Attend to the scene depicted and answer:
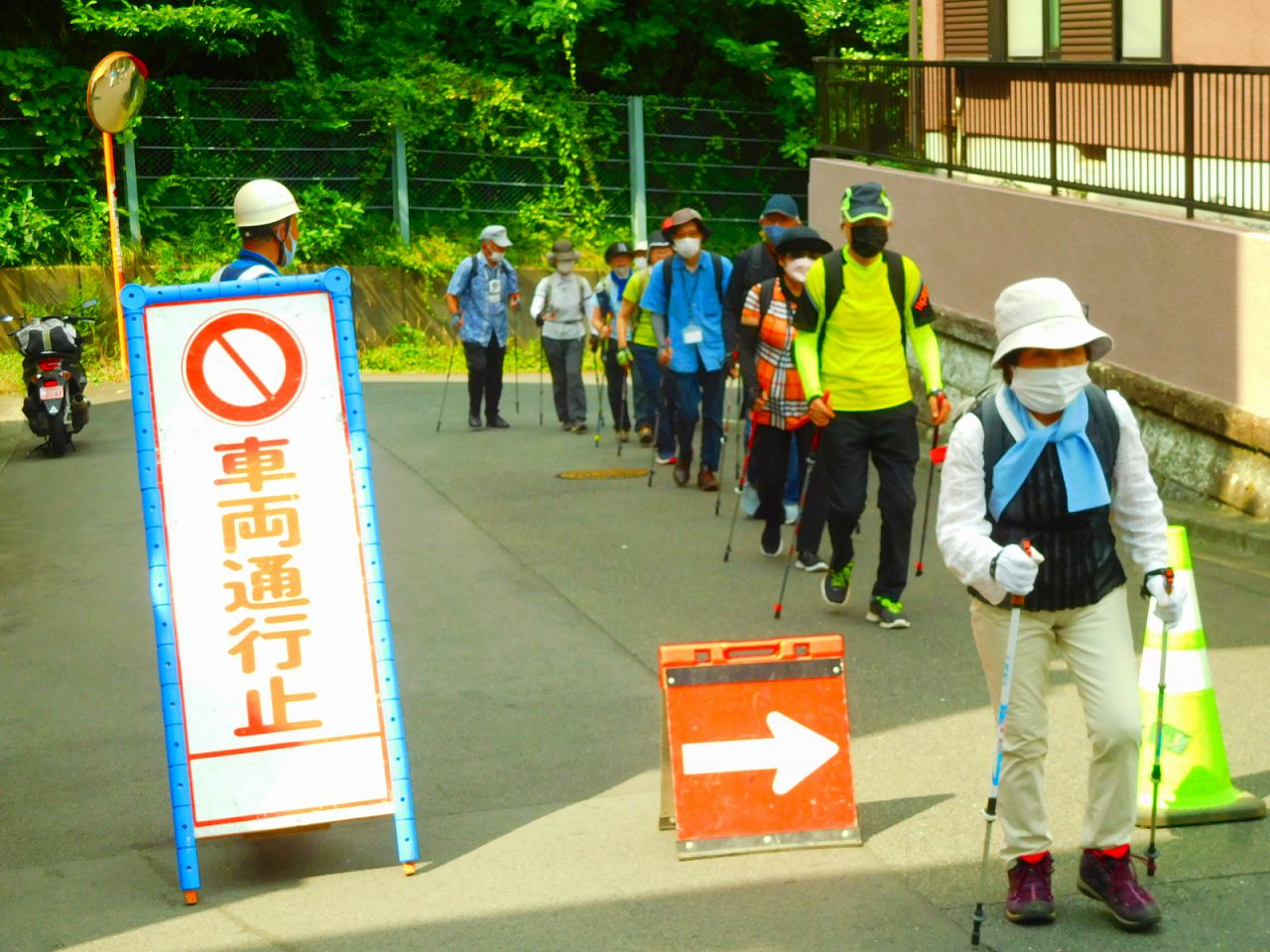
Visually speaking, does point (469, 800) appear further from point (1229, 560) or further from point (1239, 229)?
point (1239, 229)

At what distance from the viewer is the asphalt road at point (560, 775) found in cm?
582

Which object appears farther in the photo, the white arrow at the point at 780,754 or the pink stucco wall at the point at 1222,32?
Answer: the pink stucco wall at the point at 1222,32

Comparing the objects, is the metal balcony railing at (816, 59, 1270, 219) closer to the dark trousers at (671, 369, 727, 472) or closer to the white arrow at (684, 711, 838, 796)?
the dark trousers at (671, 369, 727, 472)

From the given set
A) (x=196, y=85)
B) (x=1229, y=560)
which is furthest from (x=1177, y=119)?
(x=196, y=85)

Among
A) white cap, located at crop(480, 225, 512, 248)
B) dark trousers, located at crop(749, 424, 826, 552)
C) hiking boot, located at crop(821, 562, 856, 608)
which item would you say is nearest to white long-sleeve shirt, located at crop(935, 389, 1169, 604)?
hiking boot, located at crop(821, 562, 856, 608)

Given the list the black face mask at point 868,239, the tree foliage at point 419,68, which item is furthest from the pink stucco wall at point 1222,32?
the tree foliage at point 419,68

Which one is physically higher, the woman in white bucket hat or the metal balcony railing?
the metal balcony railing

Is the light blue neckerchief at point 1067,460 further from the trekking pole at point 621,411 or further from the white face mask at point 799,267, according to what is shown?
the trekking pole at point 621,411

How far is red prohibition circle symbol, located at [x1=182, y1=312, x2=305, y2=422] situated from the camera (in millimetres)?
6336

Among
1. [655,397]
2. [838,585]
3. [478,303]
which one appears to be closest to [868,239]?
[838,585]

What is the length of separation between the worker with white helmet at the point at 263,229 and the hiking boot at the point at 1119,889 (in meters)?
3.46

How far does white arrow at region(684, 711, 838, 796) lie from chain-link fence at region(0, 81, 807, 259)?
72.1ft

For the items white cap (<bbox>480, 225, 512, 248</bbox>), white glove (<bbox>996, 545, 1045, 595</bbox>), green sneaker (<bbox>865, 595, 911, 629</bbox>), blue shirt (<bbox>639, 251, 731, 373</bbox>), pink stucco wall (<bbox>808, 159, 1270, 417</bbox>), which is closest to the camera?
white glove (<bbox>996, 545, 1045, 595</bbox>)

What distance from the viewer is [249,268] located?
6.98 metres
